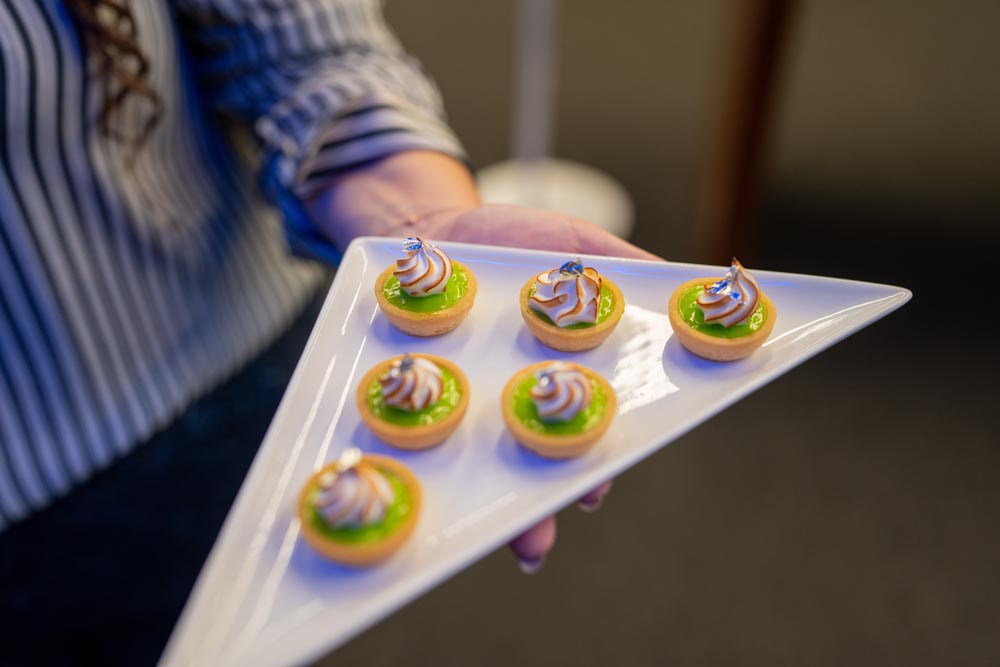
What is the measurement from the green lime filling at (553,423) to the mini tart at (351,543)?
166mm

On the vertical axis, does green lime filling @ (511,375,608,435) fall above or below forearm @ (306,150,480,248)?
below

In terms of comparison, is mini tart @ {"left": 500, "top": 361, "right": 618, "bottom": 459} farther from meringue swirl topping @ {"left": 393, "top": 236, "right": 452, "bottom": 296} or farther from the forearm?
the forearm

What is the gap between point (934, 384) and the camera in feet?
8.25

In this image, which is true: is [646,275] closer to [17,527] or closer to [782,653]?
[17,527]

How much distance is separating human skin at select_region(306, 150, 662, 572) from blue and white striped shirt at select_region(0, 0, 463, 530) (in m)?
0.03

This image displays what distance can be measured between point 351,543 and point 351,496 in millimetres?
52

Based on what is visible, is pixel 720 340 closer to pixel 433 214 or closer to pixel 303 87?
pixel 433 214

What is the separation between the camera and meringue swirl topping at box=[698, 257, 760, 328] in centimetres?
107

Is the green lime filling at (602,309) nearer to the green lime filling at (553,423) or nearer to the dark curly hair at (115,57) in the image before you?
the green lime filling at (553,423)

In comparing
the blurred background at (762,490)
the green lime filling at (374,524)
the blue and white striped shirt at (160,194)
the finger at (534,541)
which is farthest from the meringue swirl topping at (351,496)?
the blurred background at (762,490)

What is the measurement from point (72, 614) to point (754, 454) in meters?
1.80

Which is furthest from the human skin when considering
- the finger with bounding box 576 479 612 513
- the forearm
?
the finger with bounding box 576 479 612 513

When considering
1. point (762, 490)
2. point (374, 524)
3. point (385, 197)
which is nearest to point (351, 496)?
point (374, 524)

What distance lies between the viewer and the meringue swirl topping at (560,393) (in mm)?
988
